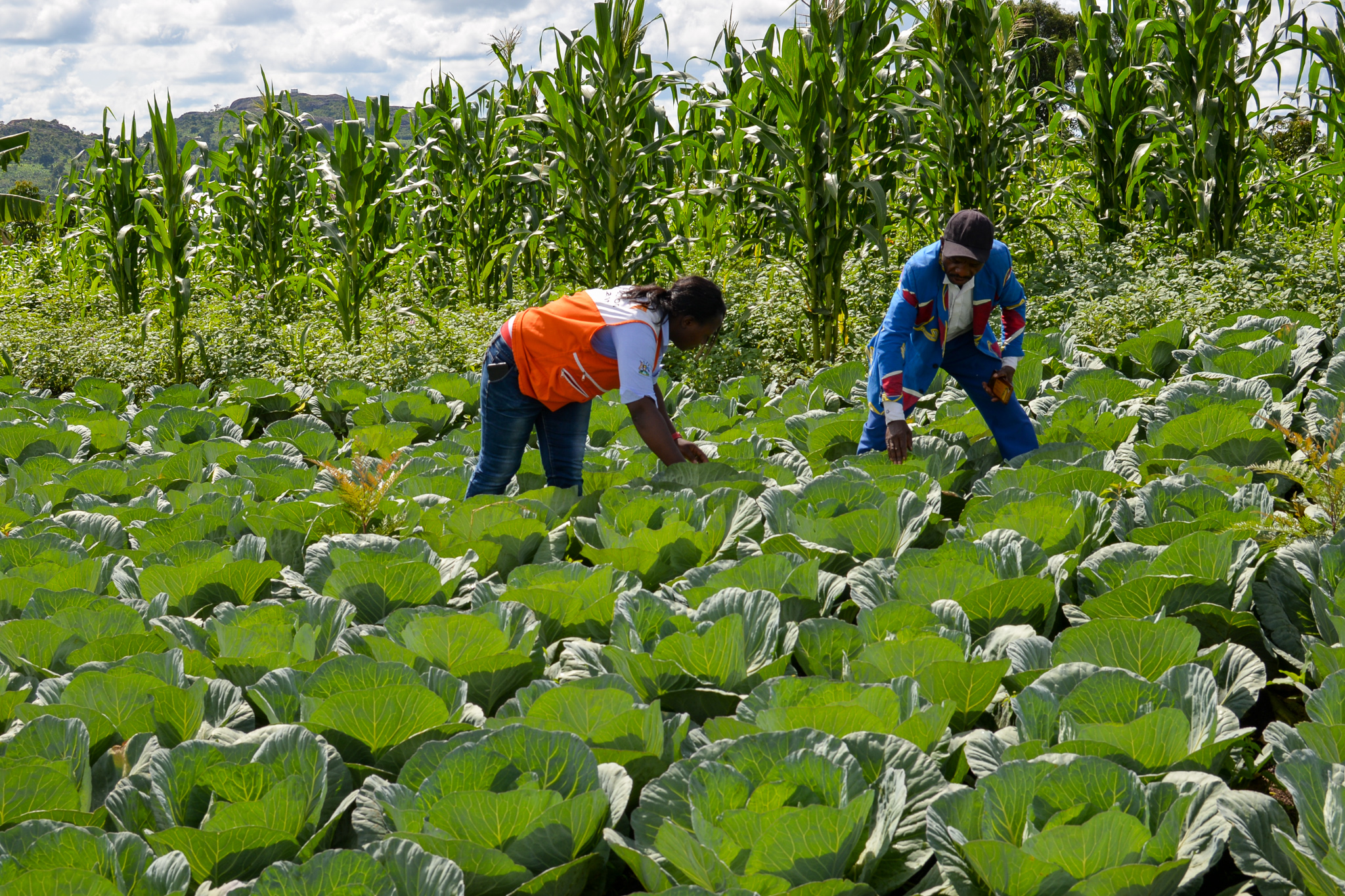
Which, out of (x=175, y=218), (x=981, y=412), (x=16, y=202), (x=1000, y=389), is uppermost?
(x=16, y=202)

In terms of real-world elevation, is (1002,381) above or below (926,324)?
below

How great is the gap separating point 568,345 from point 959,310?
5.38 ft

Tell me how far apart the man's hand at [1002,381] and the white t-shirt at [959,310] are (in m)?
0.08

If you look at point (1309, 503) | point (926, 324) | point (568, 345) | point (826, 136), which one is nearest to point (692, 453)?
point (568, 345)

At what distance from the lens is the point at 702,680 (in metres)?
1.97

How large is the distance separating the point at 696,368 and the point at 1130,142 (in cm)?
415

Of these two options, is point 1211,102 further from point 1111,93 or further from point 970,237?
point 970,237

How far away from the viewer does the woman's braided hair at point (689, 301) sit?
3.25 m

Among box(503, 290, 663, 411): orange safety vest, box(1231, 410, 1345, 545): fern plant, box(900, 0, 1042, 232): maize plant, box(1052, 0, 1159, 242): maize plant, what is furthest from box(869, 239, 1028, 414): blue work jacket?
box(1052, 0, 1159, 242): maize plant

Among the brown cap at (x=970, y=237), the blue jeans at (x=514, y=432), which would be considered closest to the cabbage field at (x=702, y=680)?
the blue jeans at (x=514, y=432)

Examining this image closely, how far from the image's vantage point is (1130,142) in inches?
309

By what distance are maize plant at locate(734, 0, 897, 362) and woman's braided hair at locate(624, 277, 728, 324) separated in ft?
10.7

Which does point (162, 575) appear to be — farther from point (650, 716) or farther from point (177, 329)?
point (177, 329)

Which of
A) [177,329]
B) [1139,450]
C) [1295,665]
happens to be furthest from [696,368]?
[1295,665]
